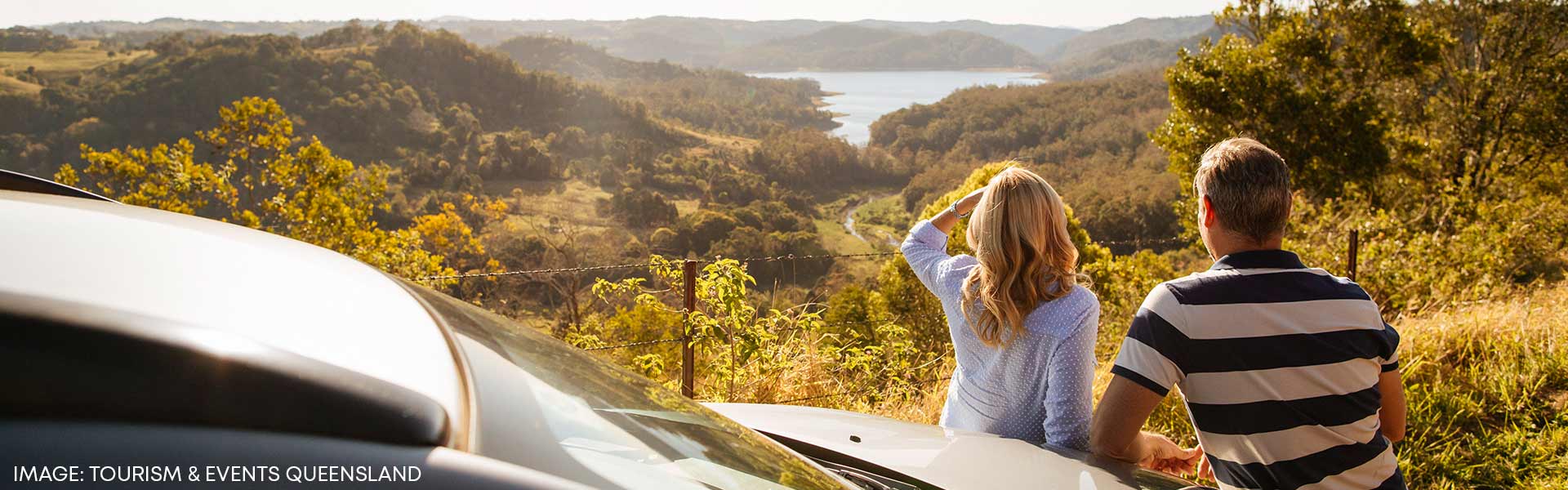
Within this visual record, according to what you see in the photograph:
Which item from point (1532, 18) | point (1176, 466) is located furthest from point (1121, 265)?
point (1176, 466)

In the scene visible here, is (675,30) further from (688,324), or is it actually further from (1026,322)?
(1026,322)

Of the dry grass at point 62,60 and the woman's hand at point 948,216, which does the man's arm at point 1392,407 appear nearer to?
the woman's hand at point 948,216

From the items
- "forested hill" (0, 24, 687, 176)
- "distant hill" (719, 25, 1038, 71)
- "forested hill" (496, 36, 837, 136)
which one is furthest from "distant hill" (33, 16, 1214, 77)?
"forested hill" (0, 24, 687, 176)

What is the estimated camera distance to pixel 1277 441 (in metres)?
1.68

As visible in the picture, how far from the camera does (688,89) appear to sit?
327ft

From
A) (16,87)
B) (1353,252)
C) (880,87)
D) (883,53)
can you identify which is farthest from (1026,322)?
(883,53)

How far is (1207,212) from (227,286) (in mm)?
1647

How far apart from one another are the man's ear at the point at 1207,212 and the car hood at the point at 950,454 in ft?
1.67

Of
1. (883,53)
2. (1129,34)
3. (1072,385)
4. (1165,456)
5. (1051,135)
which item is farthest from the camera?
(1129,34)

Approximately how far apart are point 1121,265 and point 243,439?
40.1 feet

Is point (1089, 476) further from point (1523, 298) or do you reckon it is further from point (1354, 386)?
point (1523, 298)

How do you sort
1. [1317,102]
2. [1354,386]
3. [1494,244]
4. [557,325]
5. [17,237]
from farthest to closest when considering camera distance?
[557,325] → [1317,102] → [1494,244] → [1354,386] → [17,237]

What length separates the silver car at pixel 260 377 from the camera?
661 mm

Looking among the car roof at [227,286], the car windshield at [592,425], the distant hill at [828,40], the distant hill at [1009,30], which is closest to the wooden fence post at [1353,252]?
the car windshield at [592,425]
